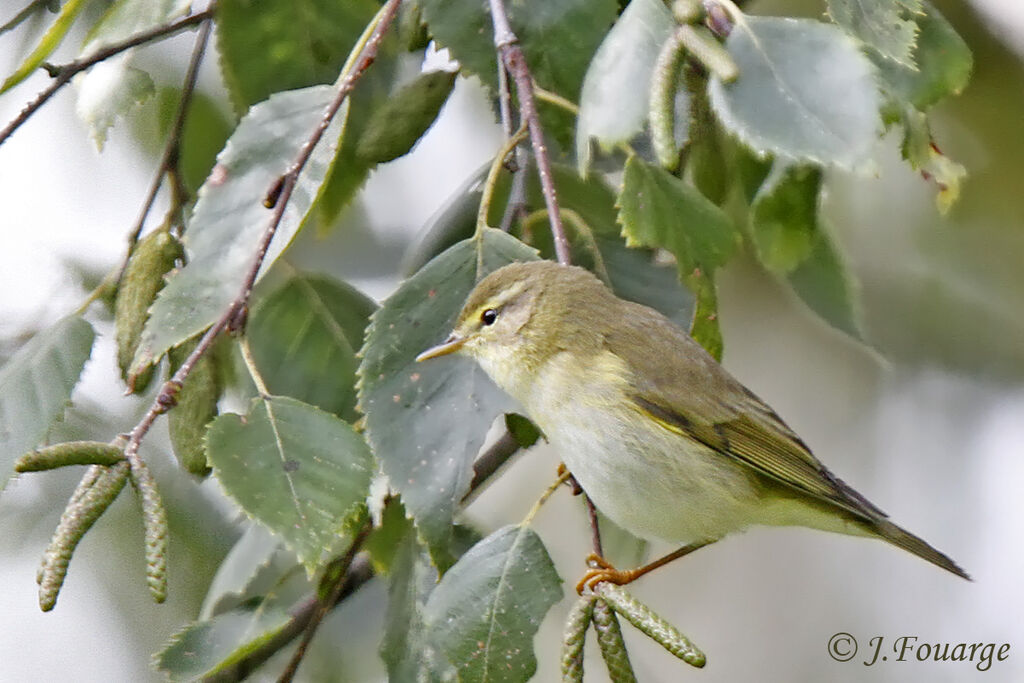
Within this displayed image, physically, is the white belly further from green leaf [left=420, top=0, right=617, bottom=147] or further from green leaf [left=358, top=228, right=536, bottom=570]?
green leaf [left=420, top=0, right=617, bottom=147]

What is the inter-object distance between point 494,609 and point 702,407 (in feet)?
2.36

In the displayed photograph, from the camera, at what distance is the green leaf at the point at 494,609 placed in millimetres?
1450

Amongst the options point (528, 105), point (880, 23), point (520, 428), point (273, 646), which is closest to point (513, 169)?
point (528, 105)

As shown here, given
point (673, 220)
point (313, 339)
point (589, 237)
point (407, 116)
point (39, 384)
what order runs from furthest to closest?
point (313, 339) → point (407, 116) → point (589, 237) → point (39, 384) → point (673, 220)

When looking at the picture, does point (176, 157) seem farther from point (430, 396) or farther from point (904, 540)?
point (904, 540)

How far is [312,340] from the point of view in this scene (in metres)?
2.10

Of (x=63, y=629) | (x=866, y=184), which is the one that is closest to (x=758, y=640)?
(x=866, y=184)

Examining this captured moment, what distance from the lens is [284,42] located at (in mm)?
2047

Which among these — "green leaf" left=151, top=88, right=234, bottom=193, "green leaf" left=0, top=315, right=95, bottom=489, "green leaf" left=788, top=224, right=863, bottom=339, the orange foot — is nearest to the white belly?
the orange foot

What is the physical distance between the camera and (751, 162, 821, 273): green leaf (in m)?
1.70

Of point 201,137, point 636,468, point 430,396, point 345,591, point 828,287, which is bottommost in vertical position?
point 345,591

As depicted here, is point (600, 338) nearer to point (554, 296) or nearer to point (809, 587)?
point (554, 296)

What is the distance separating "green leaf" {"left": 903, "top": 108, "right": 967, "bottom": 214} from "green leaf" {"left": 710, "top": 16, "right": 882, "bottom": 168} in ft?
1.04

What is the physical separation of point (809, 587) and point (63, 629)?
2.80m
